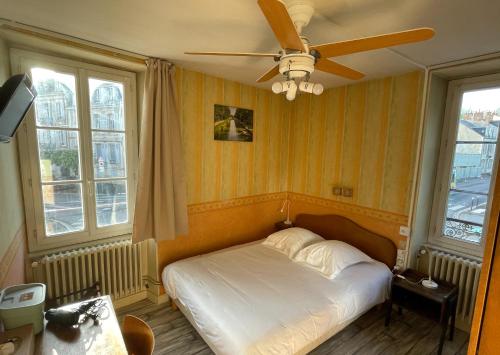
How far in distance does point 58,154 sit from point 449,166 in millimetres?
3753

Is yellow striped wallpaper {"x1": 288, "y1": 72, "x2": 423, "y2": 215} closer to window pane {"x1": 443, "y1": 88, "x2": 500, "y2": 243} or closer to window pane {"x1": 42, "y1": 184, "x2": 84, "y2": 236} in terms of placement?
window pane {"x1": 443, "y1": 88, "x2": 500, "y2": 243}

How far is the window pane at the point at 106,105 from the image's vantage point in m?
2.36

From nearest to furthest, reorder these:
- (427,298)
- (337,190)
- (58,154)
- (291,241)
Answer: (427,298) → (58,154) → (291,241) → (337,190)

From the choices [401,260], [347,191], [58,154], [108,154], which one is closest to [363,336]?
[401,260]

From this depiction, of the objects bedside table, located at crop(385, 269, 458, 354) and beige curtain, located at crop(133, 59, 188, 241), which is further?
beige curtain, located at crop(133, 59, 188, 241)

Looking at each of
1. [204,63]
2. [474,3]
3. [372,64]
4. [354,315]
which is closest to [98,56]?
[204,63]

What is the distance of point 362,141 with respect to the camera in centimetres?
283

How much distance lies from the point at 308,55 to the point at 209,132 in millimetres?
1743

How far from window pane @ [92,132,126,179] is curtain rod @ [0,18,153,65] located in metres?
0.74

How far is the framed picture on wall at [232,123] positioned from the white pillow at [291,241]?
1.28m

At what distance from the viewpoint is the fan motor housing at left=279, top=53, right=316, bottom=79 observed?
1276mm

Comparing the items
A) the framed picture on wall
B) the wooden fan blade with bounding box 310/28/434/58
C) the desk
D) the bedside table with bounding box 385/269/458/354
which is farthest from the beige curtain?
the bedside table with bounding box 385/269/458/354

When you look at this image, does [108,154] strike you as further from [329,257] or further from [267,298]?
[329,257]

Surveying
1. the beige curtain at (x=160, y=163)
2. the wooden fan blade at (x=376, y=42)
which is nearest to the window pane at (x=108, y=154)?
the beige curtain at (x=160, y=163)
